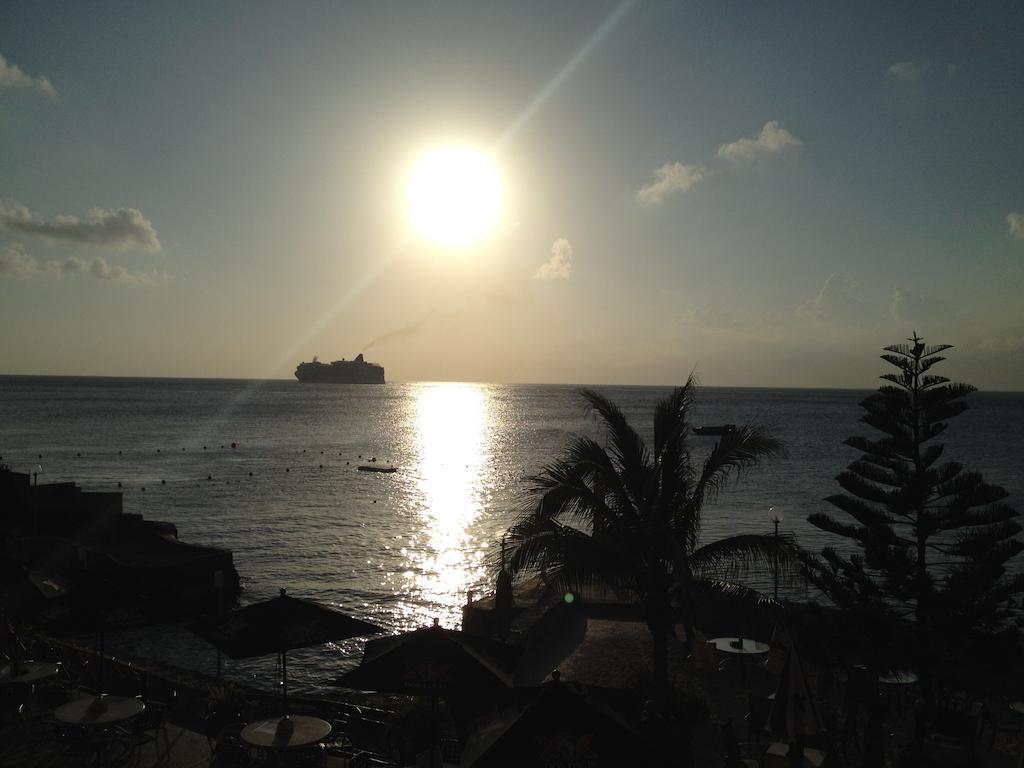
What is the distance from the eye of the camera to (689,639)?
15508 millimetres

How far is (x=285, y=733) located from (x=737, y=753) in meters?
5.50

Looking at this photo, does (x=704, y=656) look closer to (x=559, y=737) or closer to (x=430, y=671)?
(x=430, y=671)

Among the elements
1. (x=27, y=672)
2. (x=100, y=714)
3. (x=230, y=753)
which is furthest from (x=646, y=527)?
(x=27, y=672)

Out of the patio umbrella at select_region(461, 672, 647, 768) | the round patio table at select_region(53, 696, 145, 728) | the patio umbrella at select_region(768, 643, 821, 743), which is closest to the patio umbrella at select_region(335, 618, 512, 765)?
the patio umbrella at select_region(461, 672, 647, 768)

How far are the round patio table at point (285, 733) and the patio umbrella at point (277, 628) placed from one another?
43 centimetres

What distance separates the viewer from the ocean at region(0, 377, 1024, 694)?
2602 cm

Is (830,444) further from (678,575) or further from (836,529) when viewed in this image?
(678,575)

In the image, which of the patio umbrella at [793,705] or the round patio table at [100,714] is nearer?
the round patio table at [100,714]

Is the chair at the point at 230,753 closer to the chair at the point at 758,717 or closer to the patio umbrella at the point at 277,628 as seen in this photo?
the patio umbrella at the point at 277,628

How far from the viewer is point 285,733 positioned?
8727 millimetres

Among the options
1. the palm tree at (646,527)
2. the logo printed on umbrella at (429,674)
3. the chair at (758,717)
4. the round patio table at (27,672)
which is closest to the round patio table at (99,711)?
the round patio table at (27,672)

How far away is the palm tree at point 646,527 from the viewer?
36.5 ft

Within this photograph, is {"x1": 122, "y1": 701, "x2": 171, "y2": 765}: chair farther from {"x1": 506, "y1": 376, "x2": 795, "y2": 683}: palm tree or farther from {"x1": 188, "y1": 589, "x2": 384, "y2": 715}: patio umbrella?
{"x1": 506, "y1": 376, "x2": 795, "y2": 683}: palm tree

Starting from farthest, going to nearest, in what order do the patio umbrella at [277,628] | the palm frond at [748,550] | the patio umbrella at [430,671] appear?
the palm frond at [748,550] < the patio umbrella at [277,628] < the patio umbrella at [430,671]
